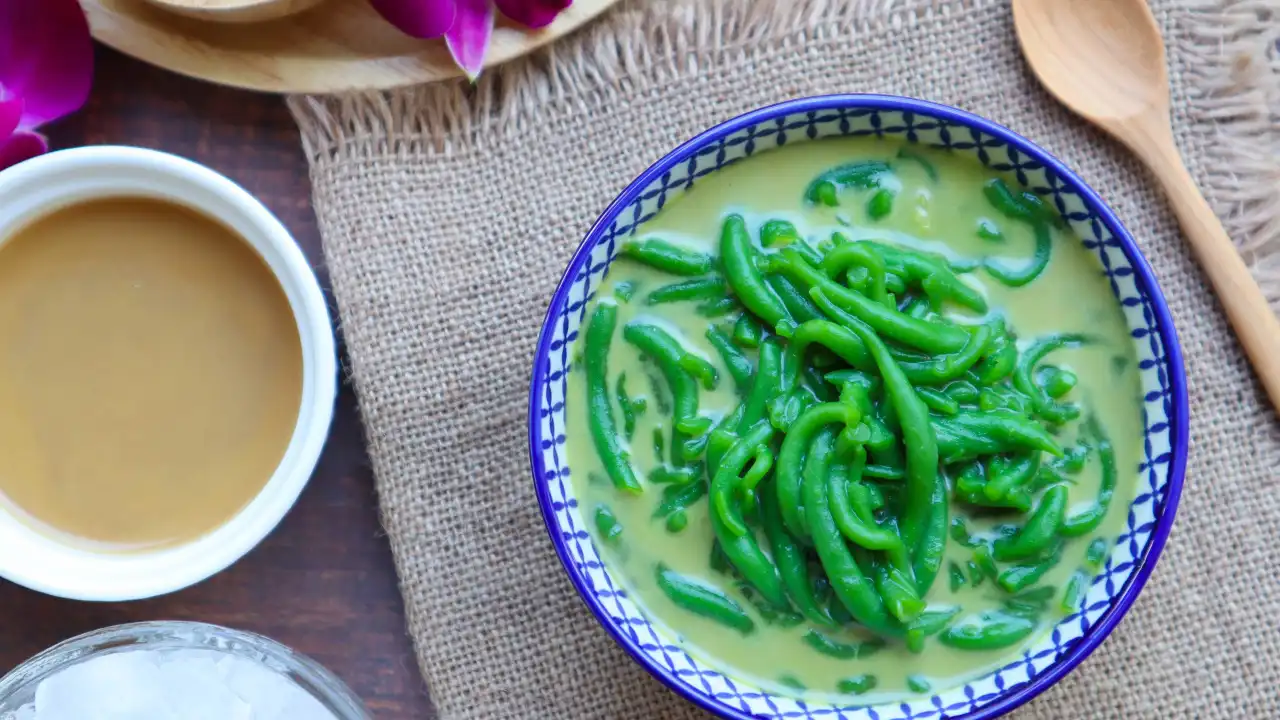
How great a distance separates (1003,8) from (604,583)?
3.12ft

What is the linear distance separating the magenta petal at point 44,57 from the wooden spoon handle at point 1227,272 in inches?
57.4

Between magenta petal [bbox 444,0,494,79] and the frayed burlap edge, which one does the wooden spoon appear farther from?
magenta petal [bbox 444,0,494,79]

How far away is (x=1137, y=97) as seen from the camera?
4.93 ft

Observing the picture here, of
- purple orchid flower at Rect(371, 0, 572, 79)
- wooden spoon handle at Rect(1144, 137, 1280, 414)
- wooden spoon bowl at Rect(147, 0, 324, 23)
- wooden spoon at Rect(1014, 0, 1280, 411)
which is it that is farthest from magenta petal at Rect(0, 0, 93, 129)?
wooden spoon handle at Rect(1144, 137, 1280, 414)

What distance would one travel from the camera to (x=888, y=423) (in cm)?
128

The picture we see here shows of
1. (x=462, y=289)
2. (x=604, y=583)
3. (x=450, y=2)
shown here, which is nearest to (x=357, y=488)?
(x=462, y=289)

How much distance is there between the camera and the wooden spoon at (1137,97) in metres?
1.47

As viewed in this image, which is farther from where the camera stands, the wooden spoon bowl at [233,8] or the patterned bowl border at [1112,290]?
the wooden spoon bowl at [233,8]

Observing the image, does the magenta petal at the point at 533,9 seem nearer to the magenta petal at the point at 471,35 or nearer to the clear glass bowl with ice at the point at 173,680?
the magenta petal at the point at 471,35

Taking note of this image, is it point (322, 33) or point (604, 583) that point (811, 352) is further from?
point (322, 33)

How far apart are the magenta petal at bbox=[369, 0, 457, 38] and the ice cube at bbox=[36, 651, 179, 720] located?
0.90 meters

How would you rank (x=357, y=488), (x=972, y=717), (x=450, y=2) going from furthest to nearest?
1. (x=357, y=488)
2. (x=450, y=2)
3. (x=972, y=717)

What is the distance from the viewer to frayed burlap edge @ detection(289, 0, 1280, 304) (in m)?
1.52

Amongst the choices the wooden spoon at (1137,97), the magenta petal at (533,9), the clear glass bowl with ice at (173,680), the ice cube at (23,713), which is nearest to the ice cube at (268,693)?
the clear glass bowl with ice at (173,680)
